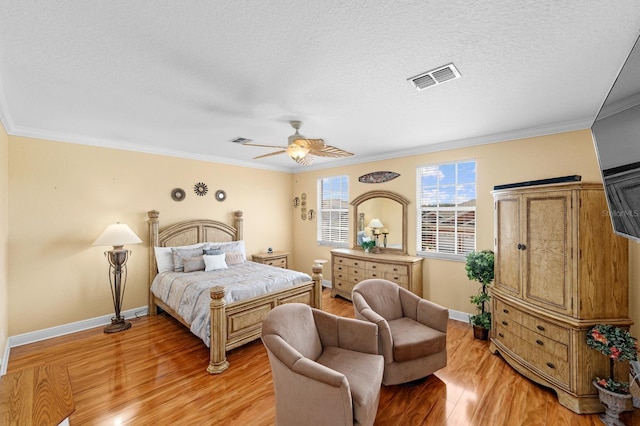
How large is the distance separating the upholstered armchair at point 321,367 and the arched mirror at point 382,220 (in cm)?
272

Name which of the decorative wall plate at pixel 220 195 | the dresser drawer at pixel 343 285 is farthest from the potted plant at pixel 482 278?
the decorative wall plate at pixel 220 195

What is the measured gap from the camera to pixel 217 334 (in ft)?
9.19

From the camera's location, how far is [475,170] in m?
3.96

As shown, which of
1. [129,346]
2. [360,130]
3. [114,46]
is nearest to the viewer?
[114,46]

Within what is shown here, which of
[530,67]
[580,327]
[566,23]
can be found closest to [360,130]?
[530,67]

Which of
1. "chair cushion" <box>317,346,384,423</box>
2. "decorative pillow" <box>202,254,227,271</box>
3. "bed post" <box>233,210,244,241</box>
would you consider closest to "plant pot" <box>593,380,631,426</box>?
"chair cushion" <box>317,346,384,423</box>

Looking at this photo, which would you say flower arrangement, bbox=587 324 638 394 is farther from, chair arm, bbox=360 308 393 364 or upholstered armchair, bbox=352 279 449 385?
chair arm, bbox=360 308 393 364

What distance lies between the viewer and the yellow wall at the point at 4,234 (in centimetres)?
287

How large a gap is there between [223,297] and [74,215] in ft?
8.66

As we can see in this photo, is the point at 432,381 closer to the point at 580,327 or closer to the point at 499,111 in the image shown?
the point at 580,327

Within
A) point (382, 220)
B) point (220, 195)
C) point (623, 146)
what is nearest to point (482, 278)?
point (382, 220)

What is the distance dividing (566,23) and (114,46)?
280cm

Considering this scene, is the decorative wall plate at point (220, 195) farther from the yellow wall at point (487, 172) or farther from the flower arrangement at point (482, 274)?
the flower arrangement at point (482, 274)

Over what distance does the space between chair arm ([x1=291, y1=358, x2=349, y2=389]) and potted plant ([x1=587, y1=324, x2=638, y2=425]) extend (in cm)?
219
